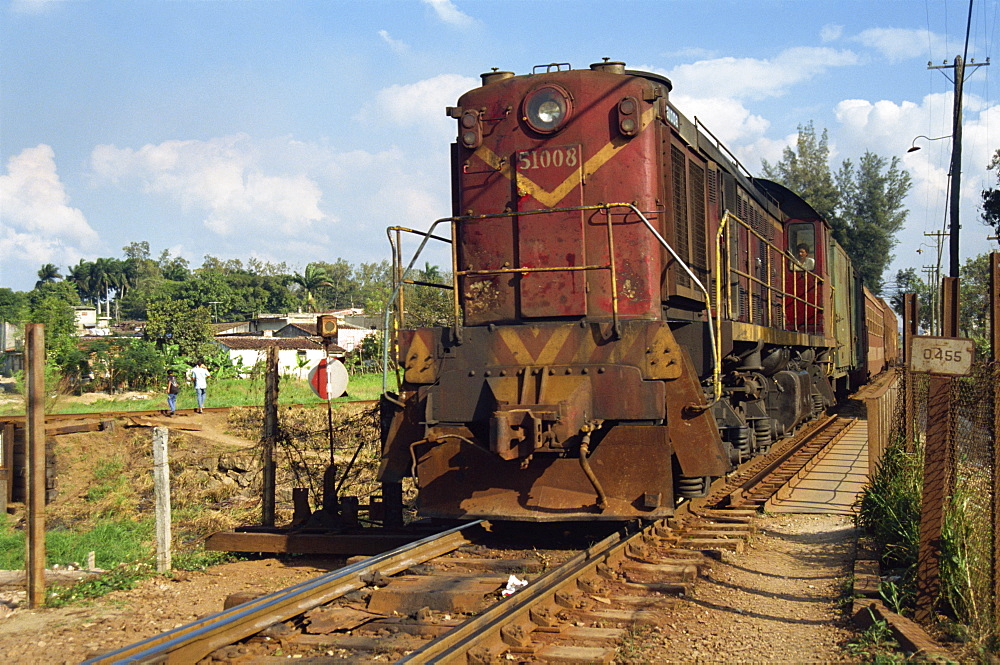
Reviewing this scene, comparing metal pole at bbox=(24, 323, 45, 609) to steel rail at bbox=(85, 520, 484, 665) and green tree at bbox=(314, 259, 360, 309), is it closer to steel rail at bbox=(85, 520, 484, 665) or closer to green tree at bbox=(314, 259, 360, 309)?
steel rail at bbox=(85, 520, 484, 665)

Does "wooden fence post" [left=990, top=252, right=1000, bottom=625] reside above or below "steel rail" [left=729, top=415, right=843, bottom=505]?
above

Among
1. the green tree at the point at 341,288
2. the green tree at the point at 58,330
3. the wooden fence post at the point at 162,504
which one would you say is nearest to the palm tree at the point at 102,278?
the green tree at the point at 341,288

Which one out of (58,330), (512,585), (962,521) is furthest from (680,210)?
(58,330)

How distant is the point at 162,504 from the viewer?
698 centimetres

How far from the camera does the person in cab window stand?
13477 mm

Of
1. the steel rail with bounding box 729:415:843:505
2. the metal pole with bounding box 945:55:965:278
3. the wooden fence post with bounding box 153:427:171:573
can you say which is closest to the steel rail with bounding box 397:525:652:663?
the steel rail with bounding box 729:415:843:505

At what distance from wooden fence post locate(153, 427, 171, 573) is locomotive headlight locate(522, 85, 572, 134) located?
12.9 ft

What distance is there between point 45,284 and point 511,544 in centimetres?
9378

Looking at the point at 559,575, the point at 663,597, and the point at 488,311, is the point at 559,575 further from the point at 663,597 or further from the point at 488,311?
the point at 488,311

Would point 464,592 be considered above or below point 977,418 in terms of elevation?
below

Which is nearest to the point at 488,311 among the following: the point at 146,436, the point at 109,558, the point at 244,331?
the point at 109,558

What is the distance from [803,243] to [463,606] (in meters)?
10.8

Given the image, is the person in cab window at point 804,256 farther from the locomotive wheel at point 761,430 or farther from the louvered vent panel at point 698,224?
the louvered vent panel at point 698,224

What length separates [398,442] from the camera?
687cm
